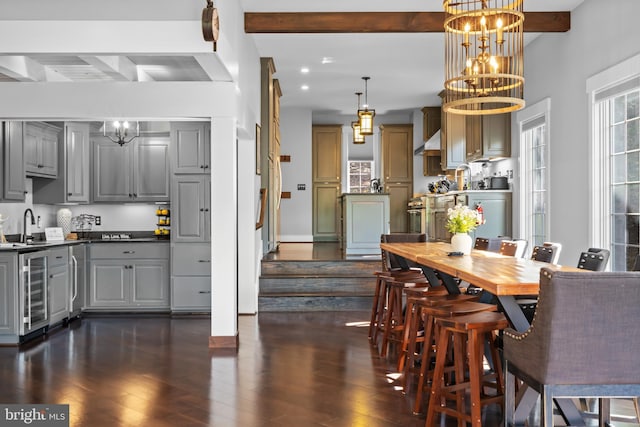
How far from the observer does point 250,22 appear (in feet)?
20.1

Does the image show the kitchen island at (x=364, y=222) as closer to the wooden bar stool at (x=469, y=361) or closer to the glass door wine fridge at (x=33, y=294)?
the glass door wine fridge at (x=33, y=294)

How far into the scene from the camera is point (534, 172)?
7.39 m

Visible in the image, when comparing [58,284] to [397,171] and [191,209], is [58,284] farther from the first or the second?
[397,171]

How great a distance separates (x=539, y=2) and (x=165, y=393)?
4985 mm

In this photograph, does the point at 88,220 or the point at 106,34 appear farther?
the point at 88,220

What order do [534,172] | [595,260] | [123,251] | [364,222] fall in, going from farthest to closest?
1. [364,222]
2. [534,172]
3. [123,251]
4. [595,260]

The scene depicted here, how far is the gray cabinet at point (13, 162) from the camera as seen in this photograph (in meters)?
5.70

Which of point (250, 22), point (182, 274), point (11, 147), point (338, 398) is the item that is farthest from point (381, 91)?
point (338, 398)

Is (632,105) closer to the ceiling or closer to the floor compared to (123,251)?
closer to the ceiling

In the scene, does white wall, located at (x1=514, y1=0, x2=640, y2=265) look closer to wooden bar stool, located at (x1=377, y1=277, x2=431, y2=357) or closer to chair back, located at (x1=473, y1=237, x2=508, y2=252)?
chair back, located at (x1=473, y1=237, x2=508, y2=252)

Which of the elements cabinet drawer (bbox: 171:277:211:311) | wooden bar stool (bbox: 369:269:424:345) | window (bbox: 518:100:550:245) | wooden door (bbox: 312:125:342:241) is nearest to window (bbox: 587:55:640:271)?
→ window (bbox: 518:100:550:245)

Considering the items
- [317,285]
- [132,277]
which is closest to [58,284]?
[132,277]

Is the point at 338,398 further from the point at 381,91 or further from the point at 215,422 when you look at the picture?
the point at 381,91

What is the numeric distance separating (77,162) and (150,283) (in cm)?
167
